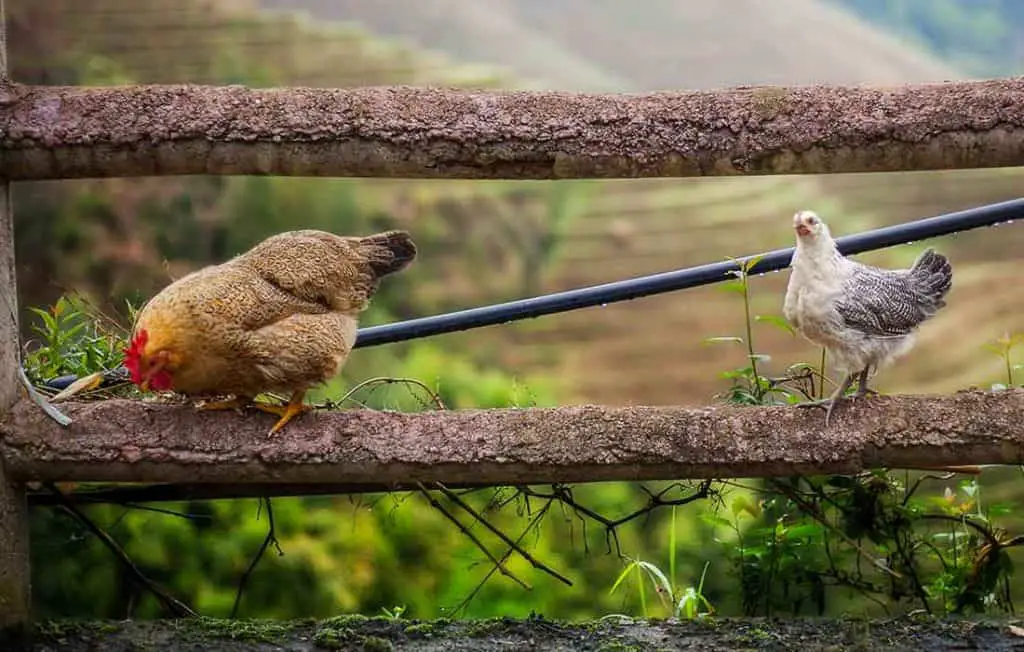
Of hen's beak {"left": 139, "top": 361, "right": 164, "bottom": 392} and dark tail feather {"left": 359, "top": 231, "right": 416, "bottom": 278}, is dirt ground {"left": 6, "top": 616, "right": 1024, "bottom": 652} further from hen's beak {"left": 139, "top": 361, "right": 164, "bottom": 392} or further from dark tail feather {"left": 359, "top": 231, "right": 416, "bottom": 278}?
dark tail feather {"left": 359, "top": 231, "right": 416, "bottom": 278}

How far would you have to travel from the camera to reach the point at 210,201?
4176 mm

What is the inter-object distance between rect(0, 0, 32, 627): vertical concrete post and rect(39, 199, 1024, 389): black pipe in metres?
0.27

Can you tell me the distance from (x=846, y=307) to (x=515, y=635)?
2.42 ft

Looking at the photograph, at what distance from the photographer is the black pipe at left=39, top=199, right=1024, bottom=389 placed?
77.1 inches

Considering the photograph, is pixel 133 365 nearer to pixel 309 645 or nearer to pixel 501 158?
pixel 309 645

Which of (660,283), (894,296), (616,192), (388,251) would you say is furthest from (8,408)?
(616,192)

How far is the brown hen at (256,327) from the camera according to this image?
67.1 inches

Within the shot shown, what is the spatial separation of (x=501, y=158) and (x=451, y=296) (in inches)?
100

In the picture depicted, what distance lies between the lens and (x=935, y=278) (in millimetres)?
1980

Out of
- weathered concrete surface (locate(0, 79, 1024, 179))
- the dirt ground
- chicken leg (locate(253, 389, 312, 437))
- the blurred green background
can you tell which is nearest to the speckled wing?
weathered concrete surface (locate(0, 79, 1024, 179))

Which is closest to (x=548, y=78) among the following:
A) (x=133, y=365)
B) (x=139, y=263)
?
(x=139, y=263)

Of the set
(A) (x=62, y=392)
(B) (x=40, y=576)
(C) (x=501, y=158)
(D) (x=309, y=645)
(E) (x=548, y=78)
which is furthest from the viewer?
(E) (x=548, y=78)

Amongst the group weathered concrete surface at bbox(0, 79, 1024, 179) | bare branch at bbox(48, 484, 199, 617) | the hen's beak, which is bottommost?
bare branch at bbox(48, 484, 199, 617)

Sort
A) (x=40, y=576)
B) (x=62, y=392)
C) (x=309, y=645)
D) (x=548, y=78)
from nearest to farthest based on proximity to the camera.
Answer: (x=309, y=645) < (x=62, y=392) < (x=40, y=576) < (x=548, y=78)
